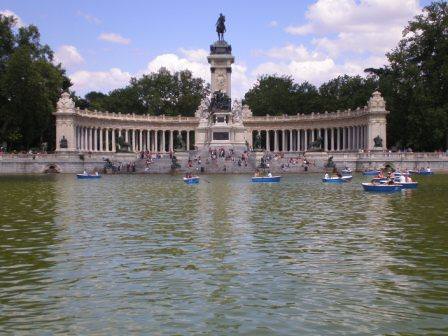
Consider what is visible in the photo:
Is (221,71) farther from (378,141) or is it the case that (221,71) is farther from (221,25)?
(378,141)

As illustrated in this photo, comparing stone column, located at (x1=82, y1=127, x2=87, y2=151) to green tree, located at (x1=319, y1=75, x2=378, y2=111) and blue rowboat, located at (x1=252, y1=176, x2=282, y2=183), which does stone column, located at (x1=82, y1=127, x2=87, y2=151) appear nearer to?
green tree, located at (x1=319, y1=75, x2=378, y2=111)

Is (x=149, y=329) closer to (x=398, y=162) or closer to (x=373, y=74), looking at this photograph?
(x=398, y=162)

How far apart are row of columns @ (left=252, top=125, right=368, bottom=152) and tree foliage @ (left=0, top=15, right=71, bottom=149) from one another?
34447 mm

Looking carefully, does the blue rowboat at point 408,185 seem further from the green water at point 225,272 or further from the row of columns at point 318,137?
the row of columns at point 318,137

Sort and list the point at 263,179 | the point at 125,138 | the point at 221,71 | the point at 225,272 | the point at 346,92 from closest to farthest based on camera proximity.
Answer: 1. the point at 225,272
2. the point at 263,179
3. the point at 221,71
4. the point at 125,138
5. the point at 346,92

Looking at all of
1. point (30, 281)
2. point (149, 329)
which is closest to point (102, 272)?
point (30, 281)

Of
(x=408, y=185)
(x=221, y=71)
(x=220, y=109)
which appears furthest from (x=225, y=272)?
(x=221, y=71)

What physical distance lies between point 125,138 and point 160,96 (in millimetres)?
25525

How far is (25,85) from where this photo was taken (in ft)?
292

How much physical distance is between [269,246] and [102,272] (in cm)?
570

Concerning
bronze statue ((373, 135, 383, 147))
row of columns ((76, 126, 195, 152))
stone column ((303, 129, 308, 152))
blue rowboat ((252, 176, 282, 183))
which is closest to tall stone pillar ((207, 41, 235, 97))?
row of columns ((76, 126, 195, 152))

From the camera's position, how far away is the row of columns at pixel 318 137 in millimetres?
103062

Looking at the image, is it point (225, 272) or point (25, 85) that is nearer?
point (225, 272)

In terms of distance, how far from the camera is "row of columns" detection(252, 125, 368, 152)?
10306cm
